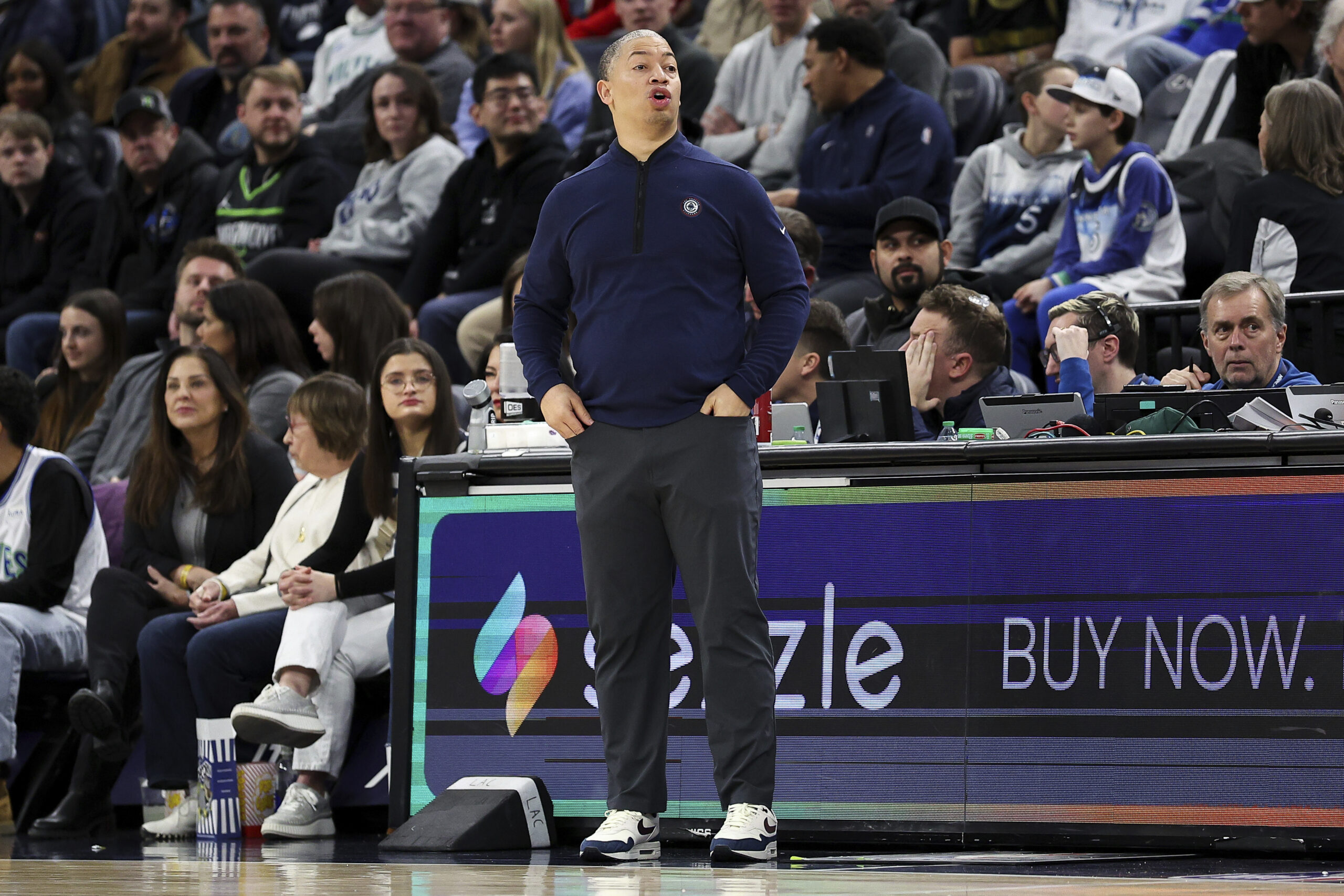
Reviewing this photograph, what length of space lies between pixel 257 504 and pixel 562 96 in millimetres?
4097

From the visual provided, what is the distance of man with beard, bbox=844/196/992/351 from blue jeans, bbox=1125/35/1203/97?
8.50ft

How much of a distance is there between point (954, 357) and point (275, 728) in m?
2.41

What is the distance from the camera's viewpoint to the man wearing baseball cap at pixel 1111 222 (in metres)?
6.99

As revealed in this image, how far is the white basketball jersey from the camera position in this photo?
6.86m

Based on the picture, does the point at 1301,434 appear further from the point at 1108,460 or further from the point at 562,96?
the point at 562,96

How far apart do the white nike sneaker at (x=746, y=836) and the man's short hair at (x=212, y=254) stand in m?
5.62

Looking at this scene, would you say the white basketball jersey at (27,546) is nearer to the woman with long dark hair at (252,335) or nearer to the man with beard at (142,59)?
the woman with long dark hair at (252,335)

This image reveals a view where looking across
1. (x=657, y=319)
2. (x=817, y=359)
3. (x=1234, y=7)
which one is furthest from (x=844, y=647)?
(x=1234, y=7)

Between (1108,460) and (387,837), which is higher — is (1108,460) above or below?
above

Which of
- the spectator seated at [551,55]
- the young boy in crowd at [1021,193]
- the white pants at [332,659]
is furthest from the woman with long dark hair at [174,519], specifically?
the spectator seated at [551,55]

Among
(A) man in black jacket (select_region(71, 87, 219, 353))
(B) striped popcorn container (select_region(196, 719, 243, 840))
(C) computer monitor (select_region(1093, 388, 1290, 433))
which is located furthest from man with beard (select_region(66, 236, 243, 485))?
(C) computer monitor (select_region(1093, 388, 1290, 433))

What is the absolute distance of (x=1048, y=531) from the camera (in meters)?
4.37

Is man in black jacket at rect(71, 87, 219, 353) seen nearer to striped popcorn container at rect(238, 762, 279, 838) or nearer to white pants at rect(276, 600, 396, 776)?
white pants at rect(276, 600, 396, 776)

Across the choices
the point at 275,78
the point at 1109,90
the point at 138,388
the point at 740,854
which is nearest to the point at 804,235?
the point at 1109,90
